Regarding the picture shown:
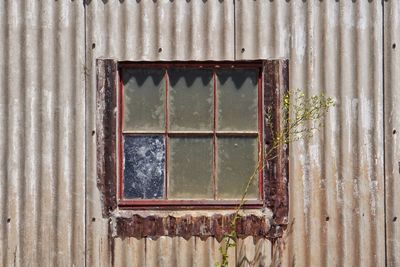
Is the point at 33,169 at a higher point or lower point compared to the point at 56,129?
lower

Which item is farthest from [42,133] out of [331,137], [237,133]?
[331,137]

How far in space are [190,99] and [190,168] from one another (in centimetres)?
56

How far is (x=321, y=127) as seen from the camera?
454cm

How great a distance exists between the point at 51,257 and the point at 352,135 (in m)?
2.58

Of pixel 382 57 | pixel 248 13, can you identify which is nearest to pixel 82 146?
pixel 248 13

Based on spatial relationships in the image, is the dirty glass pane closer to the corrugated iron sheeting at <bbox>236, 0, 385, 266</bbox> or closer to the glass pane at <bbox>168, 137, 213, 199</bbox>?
the glass pane at <bbox>168, 137, 213, 199</bbox>

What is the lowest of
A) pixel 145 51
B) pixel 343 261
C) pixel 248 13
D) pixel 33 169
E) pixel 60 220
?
pixel 343 261

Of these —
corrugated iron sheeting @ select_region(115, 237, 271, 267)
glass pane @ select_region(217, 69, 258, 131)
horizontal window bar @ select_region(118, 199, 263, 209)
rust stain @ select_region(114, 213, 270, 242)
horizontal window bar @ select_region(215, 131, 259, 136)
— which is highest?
glass pane @ select_region(217, 69, 258, 131)

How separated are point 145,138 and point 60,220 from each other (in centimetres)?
93

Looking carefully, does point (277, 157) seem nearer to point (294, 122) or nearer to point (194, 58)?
point (294, 122)

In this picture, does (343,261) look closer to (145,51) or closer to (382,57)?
(382,57)

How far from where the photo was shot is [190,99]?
4578 mm

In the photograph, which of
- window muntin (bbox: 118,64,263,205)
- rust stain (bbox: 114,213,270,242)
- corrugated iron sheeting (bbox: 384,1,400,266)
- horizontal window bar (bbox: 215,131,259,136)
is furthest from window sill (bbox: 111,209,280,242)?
corrugated iron sheeting (bbox: 384,1,400,266)

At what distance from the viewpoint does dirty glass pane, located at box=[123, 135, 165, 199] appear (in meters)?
4.57
